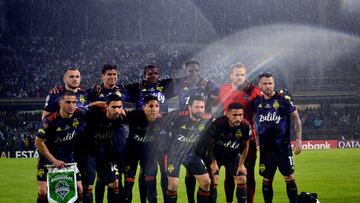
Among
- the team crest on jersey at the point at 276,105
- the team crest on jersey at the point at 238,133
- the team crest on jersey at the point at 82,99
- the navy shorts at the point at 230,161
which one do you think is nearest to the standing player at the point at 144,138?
the team crest on jersey at the point at 82,99

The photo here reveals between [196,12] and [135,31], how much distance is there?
19.6 ft

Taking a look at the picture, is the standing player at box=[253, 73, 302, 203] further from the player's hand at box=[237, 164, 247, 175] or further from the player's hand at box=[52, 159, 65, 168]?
the player's hand at box=[52, 159, 65, 168]

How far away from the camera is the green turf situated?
1337 cm

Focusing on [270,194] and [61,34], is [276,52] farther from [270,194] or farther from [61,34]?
[270,194]

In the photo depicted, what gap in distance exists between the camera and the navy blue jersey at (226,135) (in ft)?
32.2

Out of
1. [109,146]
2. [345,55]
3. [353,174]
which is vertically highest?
[345,55]

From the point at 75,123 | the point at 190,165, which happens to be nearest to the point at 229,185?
the point at 190,165

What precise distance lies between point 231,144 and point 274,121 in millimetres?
1116

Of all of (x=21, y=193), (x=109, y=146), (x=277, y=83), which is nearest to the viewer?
(x=109, y=146)

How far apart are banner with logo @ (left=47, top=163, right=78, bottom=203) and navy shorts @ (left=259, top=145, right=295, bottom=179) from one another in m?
3.80

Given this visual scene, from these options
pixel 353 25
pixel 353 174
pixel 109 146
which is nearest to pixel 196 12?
pixel 353 25

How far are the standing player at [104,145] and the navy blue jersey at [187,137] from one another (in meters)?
A: 1.14

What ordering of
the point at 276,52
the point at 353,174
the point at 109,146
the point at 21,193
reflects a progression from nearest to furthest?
the point at 109,146 → the point at 21,193 → the point at 353,174 → the point at 276,52

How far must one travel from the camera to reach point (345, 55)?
50094 millimetres
